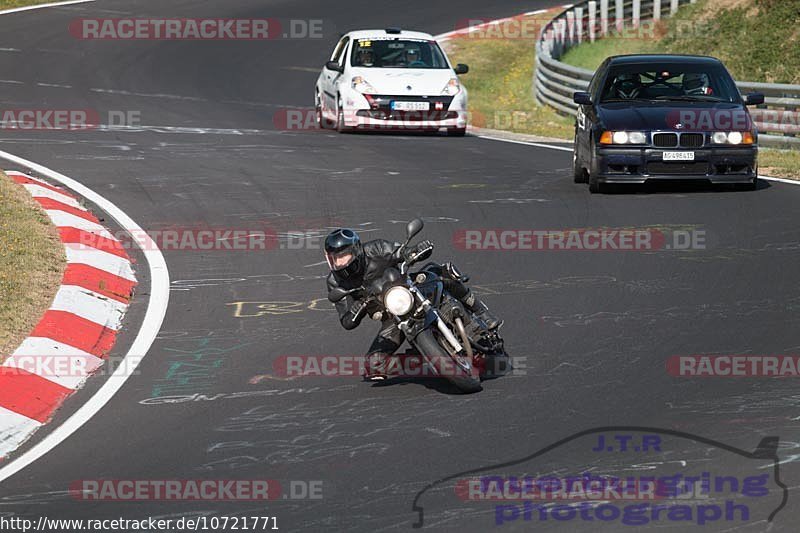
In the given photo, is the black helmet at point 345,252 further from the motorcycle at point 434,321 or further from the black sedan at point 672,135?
the black sedan at point 672,135

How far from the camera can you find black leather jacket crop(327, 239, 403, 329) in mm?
8703

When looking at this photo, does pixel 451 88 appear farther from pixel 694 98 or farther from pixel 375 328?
pixel 375 328

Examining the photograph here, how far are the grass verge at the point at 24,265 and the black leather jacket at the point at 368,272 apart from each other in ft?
7.89

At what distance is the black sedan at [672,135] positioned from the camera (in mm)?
15977

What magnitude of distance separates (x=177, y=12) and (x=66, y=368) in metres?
34.4

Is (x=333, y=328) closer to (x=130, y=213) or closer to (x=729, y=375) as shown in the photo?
(x=729, y=375)

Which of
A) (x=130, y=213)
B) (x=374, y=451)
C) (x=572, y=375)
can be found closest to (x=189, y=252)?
(x=130, y=213)

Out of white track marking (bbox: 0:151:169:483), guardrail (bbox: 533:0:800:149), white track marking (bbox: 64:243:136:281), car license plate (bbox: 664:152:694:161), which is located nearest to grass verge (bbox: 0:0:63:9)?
guardrail (bbox: 533:0:800:149)

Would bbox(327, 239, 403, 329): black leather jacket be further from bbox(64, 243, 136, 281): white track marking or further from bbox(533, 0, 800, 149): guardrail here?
bbox(533, 0, 800, 149): guardrail

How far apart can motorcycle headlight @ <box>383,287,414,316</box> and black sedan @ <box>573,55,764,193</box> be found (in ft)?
26.7

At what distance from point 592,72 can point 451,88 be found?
3.94 meters

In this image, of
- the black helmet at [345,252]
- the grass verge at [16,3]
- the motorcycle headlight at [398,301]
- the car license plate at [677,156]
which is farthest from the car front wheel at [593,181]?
the grass verge at [16,3]

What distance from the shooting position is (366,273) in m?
8.75

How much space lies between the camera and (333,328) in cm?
1052
